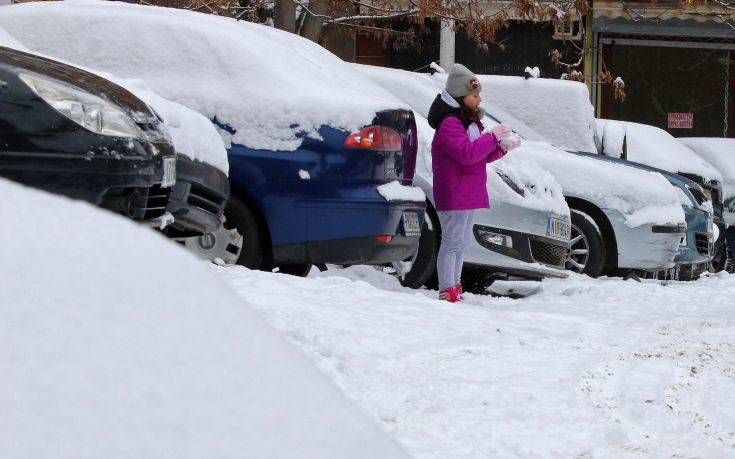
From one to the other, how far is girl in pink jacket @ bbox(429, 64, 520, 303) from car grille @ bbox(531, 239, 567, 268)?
947 mm

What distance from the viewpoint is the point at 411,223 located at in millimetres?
7887

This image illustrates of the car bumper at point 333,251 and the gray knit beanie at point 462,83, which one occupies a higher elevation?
the gray knit beanie at point 462,83

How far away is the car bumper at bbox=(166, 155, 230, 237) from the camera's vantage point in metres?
6.62

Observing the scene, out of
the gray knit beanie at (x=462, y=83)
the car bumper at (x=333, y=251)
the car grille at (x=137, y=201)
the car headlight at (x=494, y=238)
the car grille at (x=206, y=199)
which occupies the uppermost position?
the gray knit beanie at (x=462, y=83)

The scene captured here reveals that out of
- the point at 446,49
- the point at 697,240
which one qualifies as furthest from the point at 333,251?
the point at 446,49

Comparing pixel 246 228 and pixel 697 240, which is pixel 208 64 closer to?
pixel 246 228

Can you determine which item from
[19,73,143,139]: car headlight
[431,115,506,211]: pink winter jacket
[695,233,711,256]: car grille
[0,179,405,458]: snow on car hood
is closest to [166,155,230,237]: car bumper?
[19,73,143,139]: car headlight

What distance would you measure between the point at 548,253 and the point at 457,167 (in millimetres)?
1330

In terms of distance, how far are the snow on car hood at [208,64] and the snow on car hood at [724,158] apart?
7.25 metres

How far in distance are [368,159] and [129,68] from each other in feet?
4.74

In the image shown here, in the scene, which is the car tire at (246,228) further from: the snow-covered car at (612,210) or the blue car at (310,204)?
the snow-covered car at (612,210)

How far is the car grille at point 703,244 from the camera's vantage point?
39.5 ft

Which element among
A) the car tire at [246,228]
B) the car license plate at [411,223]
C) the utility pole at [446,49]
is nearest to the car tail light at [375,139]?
the car license plate at [411,223]

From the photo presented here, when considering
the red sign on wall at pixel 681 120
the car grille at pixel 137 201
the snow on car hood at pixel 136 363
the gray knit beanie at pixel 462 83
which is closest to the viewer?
the snow on car hood at pixel 136 363
